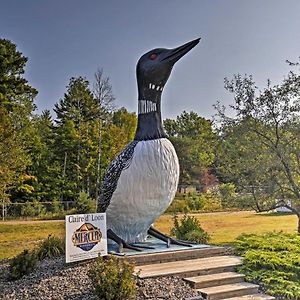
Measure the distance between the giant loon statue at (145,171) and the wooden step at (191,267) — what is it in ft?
2.58

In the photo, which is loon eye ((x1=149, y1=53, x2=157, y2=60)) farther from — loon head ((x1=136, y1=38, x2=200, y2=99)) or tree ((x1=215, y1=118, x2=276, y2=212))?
tree ((x1=215, y1=118, x2=276, y2=212))

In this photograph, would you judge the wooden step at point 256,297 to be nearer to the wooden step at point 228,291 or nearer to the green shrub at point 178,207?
the wooden step at point 228,291

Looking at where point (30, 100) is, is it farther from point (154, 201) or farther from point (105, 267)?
point (105, 267)

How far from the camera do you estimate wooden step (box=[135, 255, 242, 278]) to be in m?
6.06

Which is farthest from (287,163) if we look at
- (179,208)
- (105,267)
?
(179,208)

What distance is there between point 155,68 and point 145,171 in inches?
79.0

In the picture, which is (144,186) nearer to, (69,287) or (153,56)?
(69,287)

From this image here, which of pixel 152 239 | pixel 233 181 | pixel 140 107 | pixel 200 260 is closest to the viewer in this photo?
pixel 200 260

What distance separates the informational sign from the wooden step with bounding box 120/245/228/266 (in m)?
0.52

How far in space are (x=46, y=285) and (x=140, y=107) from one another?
12.3ft

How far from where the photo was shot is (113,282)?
16.6 feet

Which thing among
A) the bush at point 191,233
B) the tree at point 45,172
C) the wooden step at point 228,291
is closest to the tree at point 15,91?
the tree at point 45,172

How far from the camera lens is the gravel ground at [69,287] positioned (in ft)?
17.6

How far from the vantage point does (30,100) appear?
1109 inches
